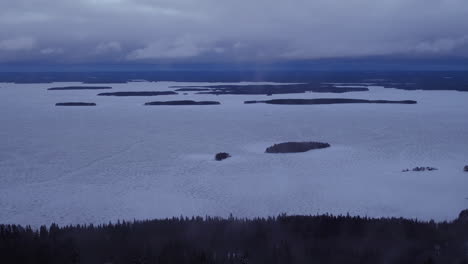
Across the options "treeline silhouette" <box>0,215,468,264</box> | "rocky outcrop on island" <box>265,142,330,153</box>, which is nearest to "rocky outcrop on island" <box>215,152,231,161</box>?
"rocky outcrop on island" <box>265,142,330,153</box>

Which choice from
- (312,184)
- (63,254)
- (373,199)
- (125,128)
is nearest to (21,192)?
(63,254)

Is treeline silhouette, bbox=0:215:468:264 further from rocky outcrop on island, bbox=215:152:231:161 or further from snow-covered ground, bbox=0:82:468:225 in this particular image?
rocky outcrop on island, bbox=215:152:231:161

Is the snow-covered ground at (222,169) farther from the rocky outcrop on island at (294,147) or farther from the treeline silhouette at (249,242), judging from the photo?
the treeline silhouette at (249,242)

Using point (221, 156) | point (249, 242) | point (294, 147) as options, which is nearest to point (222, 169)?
point (221, 156)

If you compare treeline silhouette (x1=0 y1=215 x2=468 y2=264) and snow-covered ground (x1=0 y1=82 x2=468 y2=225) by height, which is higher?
treeline silhouette (x1=0 y1=215 x2=468 y2=264)

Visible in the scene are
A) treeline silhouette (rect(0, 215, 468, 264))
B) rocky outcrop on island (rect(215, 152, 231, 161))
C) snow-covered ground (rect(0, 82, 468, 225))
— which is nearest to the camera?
treeline silhouette (rect(0, 215, 468, 264))

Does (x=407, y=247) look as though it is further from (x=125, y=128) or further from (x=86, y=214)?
(x=125, y=128)
